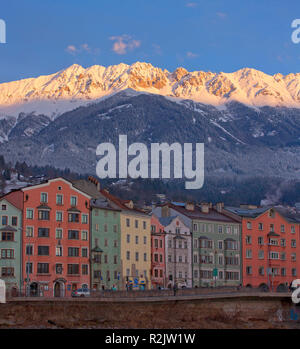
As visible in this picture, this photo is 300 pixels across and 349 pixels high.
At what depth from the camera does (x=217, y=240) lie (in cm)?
18100

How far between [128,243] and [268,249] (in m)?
35.0

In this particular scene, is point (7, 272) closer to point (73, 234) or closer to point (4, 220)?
point (4, 220)

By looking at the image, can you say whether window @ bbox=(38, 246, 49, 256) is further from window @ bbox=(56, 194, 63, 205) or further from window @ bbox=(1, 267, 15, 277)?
window @ bbox=(56, 194, 63, 205)

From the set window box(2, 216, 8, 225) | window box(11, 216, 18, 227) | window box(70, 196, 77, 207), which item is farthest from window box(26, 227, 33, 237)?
window box(70, 196, 77, 207)

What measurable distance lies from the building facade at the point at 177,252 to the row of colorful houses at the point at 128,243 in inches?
7.5

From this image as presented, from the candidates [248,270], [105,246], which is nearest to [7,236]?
[105,246]

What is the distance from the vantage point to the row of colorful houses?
489 ft

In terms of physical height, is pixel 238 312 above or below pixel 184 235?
below

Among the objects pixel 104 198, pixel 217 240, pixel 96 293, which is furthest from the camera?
pixel 217 240

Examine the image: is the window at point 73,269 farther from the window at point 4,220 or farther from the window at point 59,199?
the window at point 4,220
